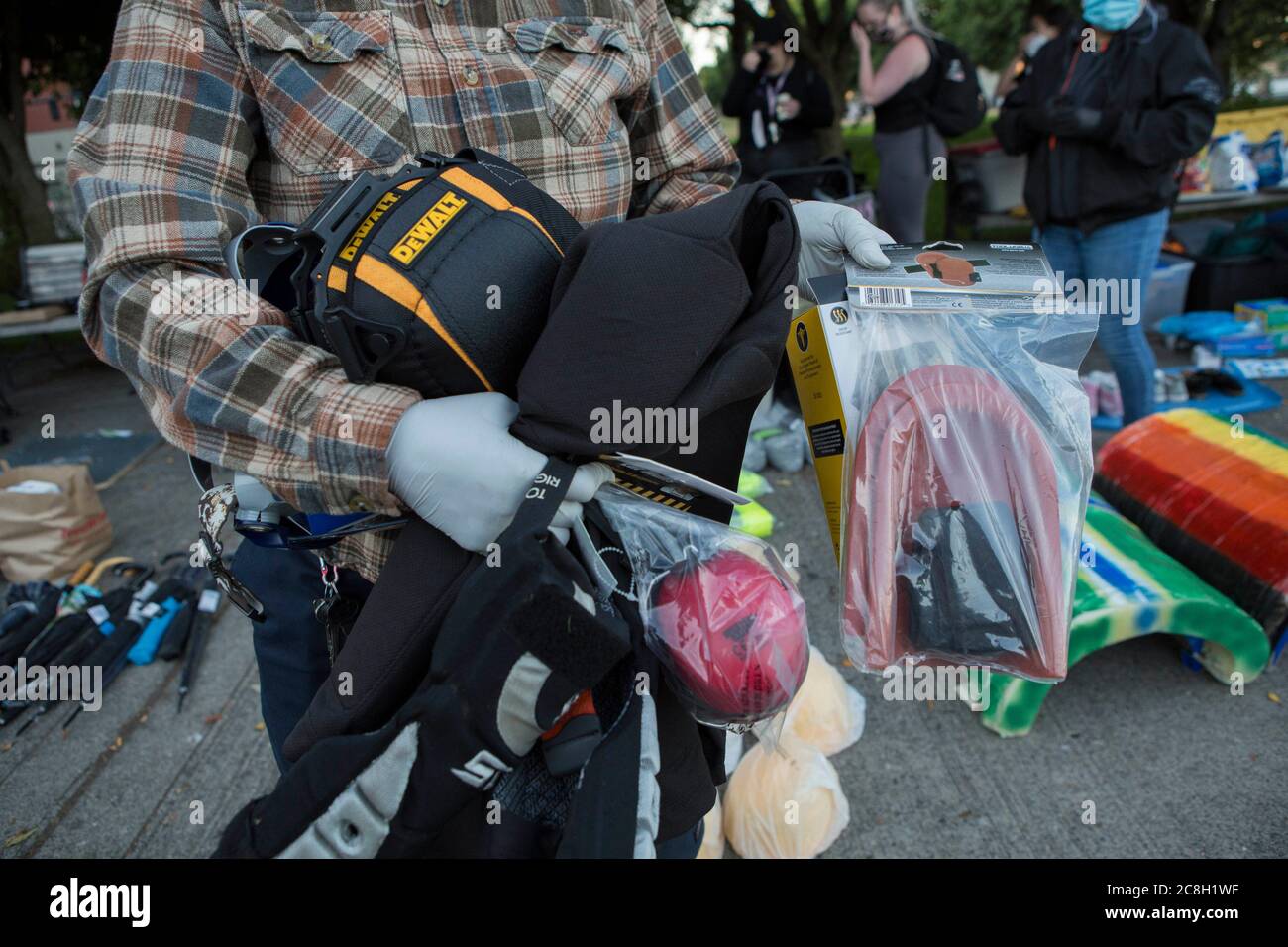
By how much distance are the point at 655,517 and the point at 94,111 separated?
1.00 metres

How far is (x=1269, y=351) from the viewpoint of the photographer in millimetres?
5430

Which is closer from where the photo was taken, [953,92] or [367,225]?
[367,225]

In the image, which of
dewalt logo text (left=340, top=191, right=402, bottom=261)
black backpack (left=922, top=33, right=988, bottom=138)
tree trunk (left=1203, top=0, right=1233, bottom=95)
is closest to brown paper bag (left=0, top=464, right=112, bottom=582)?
dewalt logo text (left=340, top=191, right=402, bottom=261)

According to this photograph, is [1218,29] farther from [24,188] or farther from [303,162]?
[24,188]

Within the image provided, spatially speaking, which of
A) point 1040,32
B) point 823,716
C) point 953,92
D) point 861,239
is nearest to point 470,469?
point 861,239

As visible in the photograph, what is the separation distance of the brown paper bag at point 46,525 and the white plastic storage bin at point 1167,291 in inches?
282

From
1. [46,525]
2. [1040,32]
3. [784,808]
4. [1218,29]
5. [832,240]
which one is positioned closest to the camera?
[832,240]

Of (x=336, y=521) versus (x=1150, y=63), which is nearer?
(x=336, y=521)

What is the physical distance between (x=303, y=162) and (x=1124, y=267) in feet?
13.0

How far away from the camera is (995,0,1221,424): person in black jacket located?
3650mm

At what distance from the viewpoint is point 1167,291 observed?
6371 millimetres
